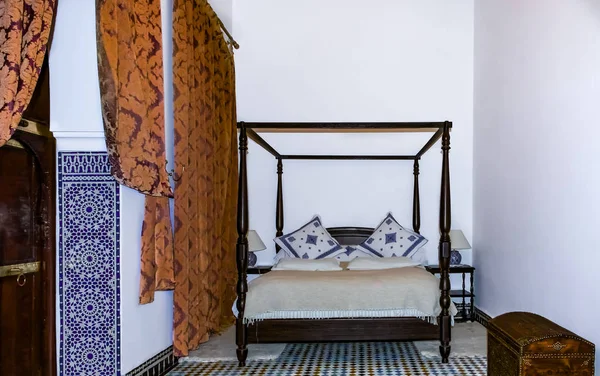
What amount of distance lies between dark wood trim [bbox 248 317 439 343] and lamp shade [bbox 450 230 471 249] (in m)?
1.64

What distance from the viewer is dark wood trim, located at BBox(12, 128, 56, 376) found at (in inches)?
105

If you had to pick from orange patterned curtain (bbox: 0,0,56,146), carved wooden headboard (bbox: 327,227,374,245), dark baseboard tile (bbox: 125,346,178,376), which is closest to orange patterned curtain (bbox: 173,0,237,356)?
dark baseboard tile (bbox: 125,346,178,376)

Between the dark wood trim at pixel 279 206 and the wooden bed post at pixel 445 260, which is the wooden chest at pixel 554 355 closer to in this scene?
the wooden bed post at pixel 445 260

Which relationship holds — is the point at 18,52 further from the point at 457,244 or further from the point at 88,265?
the point at 457,244

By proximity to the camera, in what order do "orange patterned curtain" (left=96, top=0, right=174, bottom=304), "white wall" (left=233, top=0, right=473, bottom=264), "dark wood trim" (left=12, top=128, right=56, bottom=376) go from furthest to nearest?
"white wall" (left=233, top=0, right=473, bottom=264)
"dark wood trim" (left=12, top=128, right=56, bottom=376)
"orange patterned curtain" (left=96, top=0, right=174, bottom=304)

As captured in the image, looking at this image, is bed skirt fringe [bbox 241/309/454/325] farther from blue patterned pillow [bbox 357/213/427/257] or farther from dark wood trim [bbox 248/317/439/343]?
blue patterned pillow [bbox 357/213/427/257]

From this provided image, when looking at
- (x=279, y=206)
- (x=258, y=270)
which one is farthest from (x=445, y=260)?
(x=279, y=206)

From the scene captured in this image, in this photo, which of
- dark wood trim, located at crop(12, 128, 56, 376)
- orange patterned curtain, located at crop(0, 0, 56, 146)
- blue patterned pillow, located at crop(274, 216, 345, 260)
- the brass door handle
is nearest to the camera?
orange patterned curtain, located at crop(0, 0, 56, 146)

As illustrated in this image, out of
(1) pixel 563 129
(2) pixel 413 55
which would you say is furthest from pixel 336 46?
(1) pixel 563 129

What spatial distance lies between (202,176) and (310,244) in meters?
1.65

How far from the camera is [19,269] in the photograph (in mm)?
2447

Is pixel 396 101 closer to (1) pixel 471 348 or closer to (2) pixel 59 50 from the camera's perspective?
(1) pixel 471 348

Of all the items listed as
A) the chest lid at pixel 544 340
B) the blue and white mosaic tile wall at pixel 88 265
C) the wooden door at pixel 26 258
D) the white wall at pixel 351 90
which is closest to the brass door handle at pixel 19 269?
the wooden door at pixel 26 258

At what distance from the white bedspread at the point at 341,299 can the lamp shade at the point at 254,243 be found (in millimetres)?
1509
